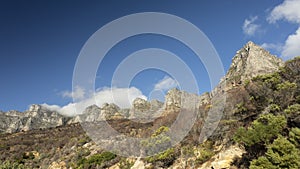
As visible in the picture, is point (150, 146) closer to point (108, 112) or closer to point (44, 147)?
point (44, 147)

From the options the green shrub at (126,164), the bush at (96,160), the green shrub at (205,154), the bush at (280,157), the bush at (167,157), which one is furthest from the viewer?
the bush at (96,160)

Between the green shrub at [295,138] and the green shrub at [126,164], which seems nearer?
the green shrub at [295,138]

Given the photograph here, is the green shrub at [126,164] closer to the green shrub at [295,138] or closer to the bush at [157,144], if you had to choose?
the bush at [157,144]

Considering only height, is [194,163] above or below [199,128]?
below

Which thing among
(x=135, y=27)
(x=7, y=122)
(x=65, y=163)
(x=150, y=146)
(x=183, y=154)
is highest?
(x=7, y=122)

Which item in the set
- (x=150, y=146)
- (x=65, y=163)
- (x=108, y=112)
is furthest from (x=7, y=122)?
(x=150, y=146)

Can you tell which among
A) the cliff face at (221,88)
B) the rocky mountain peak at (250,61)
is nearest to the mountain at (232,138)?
the cliff face at (221,88)

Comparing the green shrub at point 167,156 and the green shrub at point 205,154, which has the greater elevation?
the green shrub at point 167,156

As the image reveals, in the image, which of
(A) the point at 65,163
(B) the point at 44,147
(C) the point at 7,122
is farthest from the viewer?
(C) the point at 7,122

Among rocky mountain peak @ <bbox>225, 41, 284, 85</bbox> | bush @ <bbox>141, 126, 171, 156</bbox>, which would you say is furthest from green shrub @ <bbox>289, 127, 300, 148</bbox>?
rocky mountain peak @ <bbox>225, 41, 284, 85</bbox>

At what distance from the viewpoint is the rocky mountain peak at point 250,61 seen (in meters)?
43.9

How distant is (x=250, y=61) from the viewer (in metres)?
47.2

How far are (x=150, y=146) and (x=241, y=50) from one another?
146ft

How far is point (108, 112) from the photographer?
2594 inches
